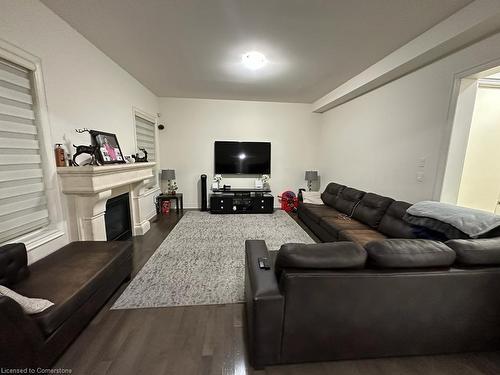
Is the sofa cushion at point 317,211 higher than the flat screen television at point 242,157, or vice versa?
the flat screen television at point 242,157

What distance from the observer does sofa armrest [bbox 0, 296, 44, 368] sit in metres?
1.08

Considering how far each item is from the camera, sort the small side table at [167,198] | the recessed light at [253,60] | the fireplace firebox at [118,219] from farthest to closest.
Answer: the small side table at [167,198] < the fireplace firebox at [118,219] < the recessed light at [253,60]

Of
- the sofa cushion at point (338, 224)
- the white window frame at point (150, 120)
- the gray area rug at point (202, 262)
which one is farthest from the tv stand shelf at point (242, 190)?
the sofa cushion at point (338, 224)

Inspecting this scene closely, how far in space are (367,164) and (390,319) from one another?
2894 mm

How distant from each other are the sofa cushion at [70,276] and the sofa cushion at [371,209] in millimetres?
3183

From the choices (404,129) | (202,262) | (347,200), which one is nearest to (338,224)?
(347,200)

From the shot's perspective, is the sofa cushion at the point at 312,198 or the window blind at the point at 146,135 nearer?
the window blind at the point at 146,135

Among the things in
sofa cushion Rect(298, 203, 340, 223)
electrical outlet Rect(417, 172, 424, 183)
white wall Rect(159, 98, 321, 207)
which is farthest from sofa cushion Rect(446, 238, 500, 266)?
white wall Rect(159, 98, 321, 207)

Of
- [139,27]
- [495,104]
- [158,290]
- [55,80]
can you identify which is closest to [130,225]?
[158,290]

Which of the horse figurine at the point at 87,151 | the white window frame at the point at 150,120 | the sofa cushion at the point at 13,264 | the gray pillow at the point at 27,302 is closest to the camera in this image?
the gray pillow at the point at 27,302

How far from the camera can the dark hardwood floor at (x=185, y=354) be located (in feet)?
4.62

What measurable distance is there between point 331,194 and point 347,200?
1.90ft

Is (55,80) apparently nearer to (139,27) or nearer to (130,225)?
(139,27)

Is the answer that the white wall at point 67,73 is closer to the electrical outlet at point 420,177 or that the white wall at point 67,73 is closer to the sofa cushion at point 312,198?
the sofa cushion at point 312,198
